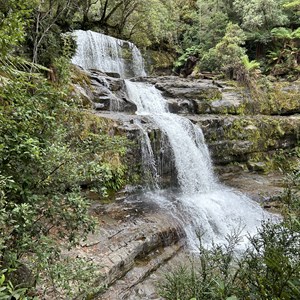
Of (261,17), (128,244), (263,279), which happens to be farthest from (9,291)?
(261,17)

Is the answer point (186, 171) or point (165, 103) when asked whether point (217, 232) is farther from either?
point (165, 103)

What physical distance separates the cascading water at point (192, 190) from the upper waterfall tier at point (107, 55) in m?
4.01

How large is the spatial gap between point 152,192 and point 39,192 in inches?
199

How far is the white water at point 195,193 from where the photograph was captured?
606cm

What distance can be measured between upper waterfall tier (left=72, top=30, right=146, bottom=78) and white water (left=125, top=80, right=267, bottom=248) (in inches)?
159

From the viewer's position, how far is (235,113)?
37.8 ft

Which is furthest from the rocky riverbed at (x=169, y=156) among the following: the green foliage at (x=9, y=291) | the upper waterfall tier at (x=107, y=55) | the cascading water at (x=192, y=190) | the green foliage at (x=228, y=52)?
the upper waterfall tier at (x=107, y=55)

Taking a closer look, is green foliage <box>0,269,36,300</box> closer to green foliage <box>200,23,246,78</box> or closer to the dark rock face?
the dark rock face

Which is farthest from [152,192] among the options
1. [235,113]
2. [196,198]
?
[235,113]

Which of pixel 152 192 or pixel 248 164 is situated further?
pixel 248 164

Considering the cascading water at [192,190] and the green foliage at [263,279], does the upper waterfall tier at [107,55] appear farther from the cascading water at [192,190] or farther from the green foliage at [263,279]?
the green foliage at [263,279]

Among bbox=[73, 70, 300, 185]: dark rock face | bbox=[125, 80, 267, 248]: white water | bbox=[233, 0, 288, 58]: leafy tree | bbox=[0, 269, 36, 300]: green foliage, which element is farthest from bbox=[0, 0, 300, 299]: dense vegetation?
bbox=[125, 80, 267, 248]: white water

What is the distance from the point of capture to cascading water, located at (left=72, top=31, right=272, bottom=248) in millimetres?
6078

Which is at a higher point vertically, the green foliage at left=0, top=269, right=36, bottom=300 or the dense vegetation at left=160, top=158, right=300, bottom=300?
the green foliage at left=0, top=269, right=36, bottom=300
